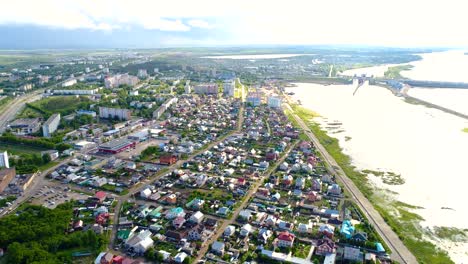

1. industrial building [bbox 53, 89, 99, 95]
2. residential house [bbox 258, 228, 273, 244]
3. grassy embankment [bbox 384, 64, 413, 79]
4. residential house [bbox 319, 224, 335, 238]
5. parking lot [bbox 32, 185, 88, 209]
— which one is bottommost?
parking lot [bbox 32, 185, 88, 209]

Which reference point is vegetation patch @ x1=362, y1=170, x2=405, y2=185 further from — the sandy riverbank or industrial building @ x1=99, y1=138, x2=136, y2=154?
industrial building @ x1=99, y1=138, x2=136, y2=154

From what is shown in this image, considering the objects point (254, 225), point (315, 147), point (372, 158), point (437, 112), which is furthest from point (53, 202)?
point (437, 112)

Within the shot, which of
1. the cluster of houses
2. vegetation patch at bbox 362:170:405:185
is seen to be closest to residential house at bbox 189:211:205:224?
Result: the cluster of houses

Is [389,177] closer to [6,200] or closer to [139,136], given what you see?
[139,136]

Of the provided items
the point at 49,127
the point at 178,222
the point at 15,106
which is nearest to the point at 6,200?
the point at 178,222

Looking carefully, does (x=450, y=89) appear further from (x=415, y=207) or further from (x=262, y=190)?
(x=262, y=190)

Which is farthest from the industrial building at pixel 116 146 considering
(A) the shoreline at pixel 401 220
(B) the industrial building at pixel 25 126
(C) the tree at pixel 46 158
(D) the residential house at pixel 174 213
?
(A) the shoreline at pixel 401 220

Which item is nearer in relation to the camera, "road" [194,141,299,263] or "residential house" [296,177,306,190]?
"road" [194,141,299,263]

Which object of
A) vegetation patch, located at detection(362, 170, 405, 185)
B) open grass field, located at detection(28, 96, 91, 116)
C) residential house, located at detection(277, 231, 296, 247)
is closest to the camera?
residential house, located at detection(277, 231, 296, 247)
